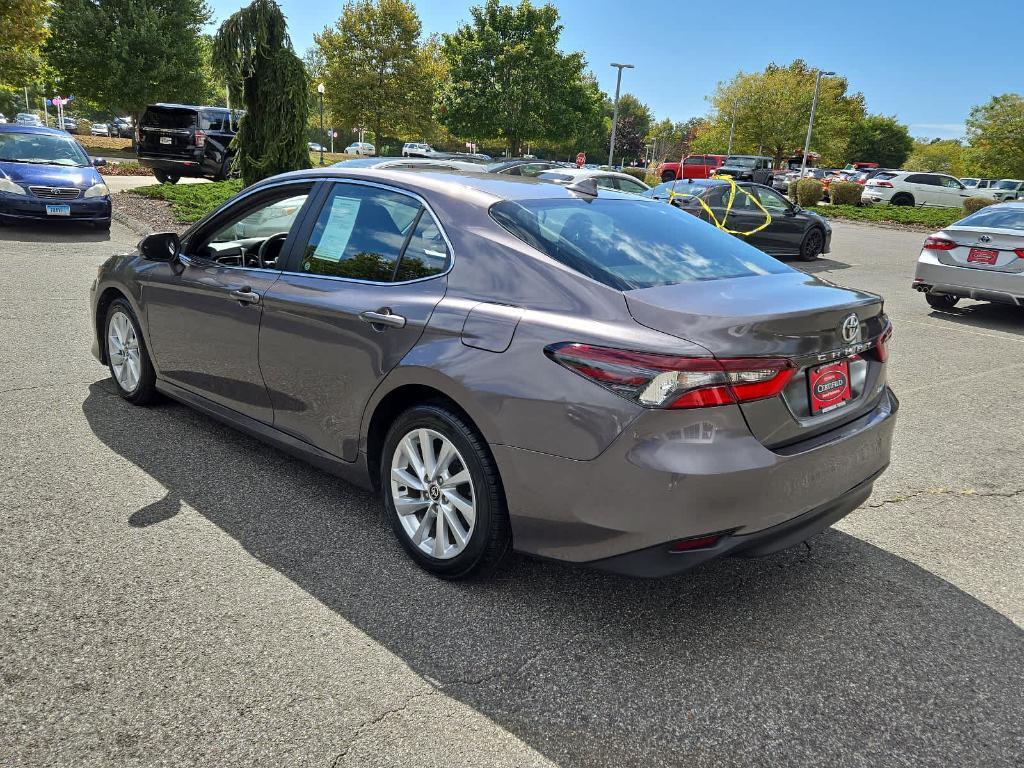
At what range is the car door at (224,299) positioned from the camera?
399cm

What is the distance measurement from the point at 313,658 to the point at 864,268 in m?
14.7

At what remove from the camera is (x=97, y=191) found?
13.4 metres

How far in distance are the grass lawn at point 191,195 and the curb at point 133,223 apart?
0.66m

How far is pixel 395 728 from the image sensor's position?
242 centimetres

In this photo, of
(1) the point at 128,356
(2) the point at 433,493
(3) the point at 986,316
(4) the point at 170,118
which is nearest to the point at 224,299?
(1) the point at 128,356

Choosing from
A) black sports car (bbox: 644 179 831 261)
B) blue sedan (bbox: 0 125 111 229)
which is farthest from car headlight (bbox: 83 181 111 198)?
black sports car (bbox: 644 179 831 261)

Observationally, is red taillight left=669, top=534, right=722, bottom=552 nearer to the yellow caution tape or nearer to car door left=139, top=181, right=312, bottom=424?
car door left=139, top=181, right=312, bottom=424

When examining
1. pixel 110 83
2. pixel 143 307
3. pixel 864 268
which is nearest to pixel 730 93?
pixel 110 83

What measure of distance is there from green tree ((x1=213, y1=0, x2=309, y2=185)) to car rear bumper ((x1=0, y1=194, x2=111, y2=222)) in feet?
9.17

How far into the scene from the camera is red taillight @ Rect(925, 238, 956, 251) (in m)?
10.0

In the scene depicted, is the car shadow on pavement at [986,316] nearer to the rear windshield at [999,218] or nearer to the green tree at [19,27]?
the rear windshield at [999,218]

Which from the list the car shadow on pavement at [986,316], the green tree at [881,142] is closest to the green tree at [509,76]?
the car shadow on pavement at [986,316]

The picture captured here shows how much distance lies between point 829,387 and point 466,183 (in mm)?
1693

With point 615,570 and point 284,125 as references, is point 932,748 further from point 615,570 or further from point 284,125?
point 284,125
